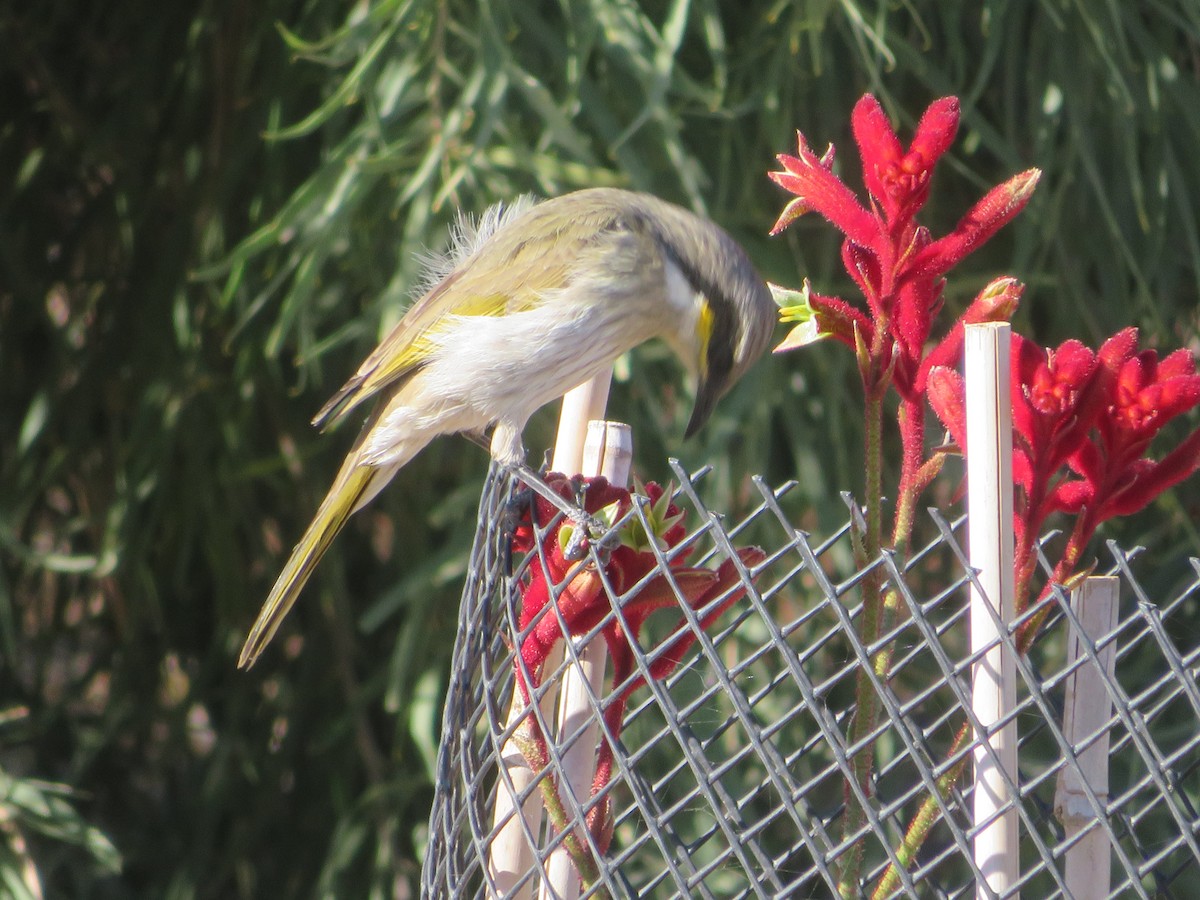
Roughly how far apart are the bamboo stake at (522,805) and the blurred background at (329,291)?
0.64 metres

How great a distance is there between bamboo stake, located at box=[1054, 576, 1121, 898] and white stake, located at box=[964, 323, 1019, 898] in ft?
0.21

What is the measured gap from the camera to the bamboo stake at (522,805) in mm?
1021

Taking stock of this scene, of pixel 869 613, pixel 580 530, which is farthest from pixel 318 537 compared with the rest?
pixel 869 613

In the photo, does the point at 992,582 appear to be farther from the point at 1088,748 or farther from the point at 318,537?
the point at 318,537

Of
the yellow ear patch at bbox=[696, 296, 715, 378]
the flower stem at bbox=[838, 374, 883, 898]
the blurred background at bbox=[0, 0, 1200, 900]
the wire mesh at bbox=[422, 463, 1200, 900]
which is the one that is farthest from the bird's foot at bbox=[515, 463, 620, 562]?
the blurred background at bbox=[0, 0, 1200, 900]

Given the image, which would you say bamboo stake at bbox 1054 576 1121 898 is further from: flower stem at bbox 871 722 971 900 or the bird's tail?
the bird's tail

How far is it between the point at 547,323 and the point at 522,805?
0.82m

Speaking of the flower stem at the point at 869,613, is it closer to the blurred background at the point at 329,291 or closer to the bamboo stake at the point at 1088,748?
the bamboo stake at the point at 1088,748

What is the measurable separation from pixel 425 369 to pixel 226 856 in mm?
1168

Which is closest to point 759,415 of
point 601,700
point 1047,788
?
point 1047,788

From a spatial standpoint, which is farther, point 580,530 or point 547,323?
point 547,323

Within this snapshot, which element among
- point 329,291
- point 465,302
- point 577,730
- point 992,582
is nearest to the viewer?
point 992,582

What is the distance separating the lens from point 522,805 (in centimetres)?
100

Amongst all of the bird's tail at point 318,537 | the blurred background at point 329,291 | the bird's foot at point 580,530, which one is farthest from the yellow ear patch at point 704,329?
the bird's foot at point 580,530
